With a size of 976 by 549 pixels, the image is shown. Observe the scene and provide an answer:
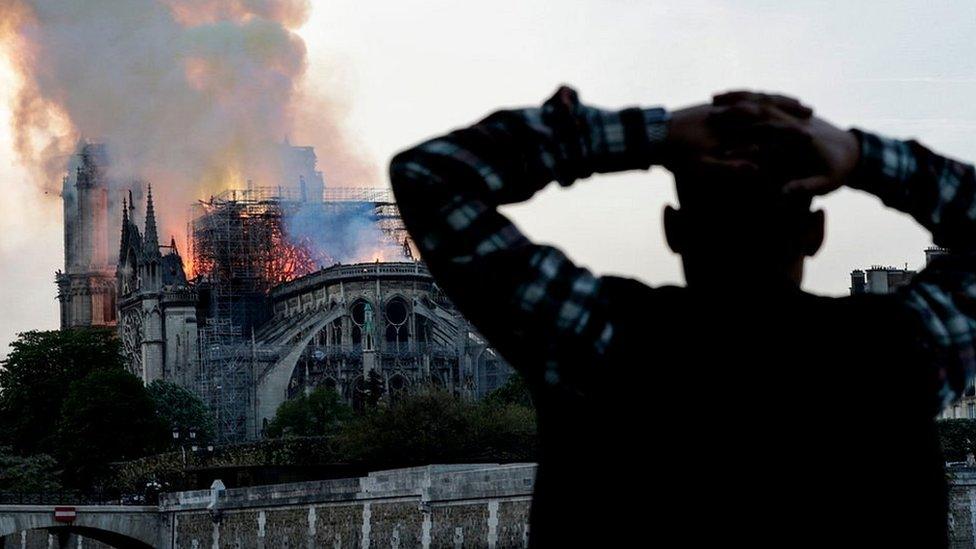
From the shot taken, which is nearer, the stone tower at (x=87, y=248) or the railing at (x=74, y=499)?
the railing at (x=74, y=499)

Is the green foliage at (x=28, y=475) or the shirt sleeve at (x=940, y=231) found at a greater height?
the green foliage at (x=28, y=475)

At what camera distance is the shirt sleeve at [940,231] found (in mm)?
3303

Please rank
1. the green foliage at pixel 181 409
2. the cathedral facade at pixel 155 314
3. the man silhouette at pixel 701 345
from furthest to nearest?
the cathedral facade at pixel 155 314, the green foliage at pixel 181 409, the man silhouette at pixel 701 345

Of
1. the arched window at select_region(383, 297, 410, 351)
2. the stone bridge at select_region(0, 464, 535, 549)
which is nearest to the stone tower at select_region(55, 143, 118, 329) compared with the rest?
the arched window at select_region(383, 297, 410, 351)

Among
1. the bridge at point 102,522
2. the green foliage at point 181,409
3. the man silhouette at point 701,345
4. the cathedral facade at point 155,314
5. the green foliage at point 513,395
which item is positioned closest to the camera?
the man silhouette at point 701,345

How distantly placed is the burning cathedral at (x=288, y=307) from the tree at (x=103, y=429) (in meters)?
9.35

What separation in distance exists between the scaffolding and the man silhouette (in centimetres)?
10193

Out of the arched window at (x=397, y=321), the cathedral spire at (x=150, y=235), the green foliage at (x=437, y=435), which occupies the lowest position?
A: the green foliage at (x=437, y=435)

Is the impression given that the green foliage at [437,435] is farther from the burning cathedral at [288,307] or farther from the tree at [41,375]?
the tree at [41,375]

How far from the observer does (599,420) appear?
3176 millimetres

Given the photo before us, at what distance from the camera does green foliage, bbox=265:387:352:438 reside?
9288 cm

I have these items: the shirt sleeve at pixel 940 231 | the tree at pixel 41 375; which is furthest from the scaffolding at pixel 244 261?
the shirt sleeve at pixel 940 231

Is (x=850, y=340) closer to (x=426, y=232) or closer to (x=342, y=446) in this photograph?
(x=426, y=232)

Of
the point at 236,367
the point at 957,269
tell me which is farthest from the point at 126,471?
the point at 957,269
